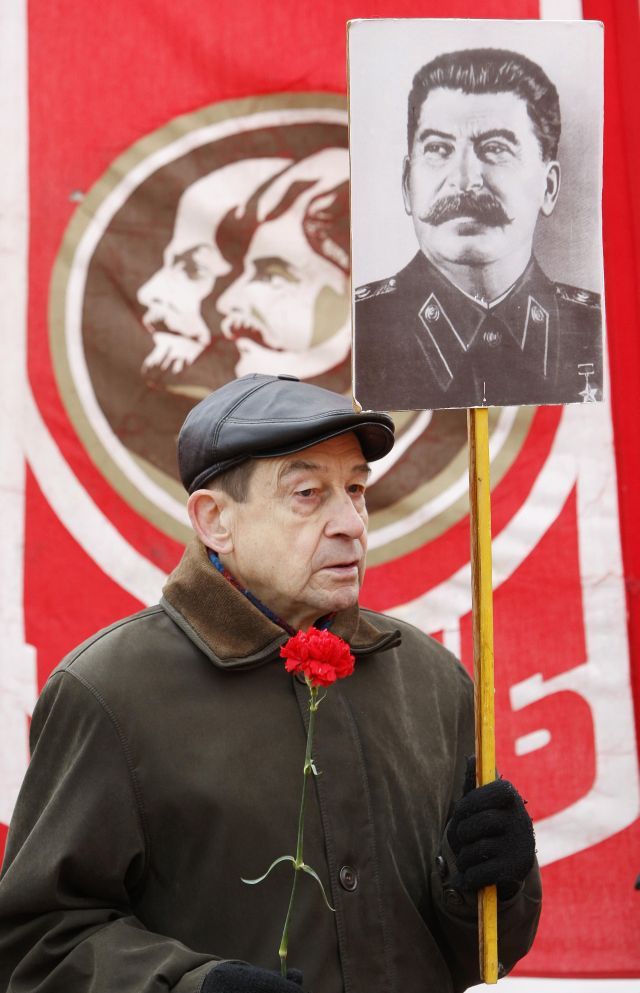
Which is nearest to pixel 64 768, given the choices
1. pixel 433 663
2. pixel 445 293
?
pixel 433 663

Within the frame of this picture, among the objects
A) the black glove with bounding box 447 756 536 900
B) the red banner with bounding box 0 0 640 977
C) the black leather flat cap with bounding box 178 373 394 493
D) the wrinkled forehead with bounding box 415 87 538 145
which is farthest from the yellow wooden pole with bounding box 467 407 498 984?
the red banner with bounding box 0 0 640 977

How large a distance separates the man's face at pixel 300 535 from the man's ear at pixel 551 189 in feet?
1.64

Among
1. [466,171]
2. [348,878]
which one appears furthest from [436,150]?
[348,878]

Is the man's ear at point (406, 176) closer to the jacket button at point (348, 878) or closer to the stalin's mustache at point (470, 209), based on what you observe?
the stalin's mustache at point (470, 209)

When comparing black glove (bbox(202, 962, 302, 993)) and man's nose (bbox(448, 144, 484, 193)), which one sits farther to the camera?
man's nose (bbox(448, 144, 484, 193))

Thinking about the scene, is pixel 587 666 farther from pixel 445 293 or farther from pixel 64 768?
pixel 64 768

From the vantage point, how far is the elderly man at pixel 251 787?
190cm

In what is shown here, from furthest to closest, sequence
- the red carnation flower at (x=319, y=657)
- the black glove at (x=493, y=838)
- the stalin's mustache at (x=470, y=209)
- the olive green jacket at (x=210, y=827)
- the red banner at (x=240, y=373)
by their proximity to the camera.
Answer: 1. the red banner at (x=240, y=373)
2. the stalin's mustache at (x=470, y=209)
3. the black glove at (x=493, y=838)
4. the olive green jacket at (x=210, y=827)
5. the red carnation flower at (x=319, y=657)

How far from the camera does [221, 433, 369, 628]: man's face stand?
2.12m

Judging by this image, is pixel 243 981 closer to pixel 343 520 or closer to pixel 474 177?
pixel 343 520

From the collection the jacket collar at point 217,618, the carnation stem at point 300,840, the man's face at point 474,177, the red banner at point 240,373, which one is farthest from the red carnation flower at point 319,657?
the red banner at point 240,373

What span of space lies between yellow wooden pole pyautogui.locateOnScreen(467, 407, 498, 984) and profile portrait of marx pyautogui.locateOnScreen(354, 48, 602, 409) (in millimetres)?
86

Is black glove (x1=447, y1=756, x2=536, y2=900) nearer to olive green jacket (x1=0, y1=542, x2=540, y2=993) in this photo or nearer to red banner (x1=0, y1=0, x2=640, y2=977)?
olive green jacket (x1=0, y1=542, x2=540, y2=993)

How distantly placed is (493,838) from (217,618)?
55cm
